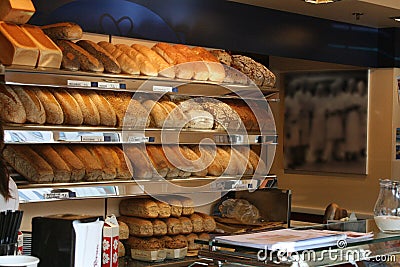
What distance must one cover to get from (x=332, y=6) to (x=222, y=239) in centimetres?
352

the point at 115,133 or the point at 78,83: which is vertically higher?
the point at 78,83

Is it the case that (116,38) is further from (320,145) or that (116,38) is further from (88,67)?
A: (320,145)

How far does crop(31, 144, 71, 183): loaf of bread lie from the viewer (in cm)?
388

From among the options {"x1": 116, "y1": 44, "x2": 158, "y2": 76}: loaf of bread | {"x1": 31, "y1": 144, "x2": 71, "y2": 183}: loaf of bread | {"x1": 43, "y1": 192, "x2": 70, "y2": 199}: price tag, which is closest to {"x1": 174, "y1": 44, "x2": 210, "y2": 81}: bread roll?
{"x1": 116, "y1": 44, "x2": 158, "y2": 76}: loaf of bread

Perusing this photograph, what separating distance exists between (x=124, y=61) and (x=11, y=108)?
79 cm

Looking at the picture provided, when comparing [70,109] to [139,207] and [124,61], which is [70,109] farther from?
[139,207]

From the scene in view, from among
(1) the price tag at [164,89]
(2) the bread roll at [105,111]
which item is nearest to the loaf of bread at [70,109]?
(2) the bread roll at [105,111]

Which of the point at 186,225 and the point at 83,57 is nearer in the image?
the point at 83,57

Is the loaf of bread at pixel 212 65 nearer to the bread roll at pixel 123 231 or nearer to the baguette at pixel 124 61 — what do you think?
the baguette at pixel 124 61

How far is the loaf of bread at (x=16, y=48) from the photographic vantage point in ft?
12.0

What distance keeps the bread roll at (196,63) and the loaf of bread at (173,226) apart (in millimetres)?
903

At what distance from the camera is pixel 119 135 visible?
4.13m

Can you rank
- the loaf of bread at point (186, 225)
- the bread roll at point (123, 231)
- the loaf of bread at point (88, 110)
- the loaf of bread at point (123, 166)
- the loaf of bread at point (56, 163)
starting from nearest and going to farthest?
the loaf of bread at point (56, 163) → the loaf of bread at point (88, 110) → the loaf of bread at point (123, 166) → the bread roll at point (123, 231) → the loaf of bread at point (186, 225)

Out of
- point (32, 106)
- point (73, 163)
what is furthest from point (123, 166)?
point (32, 106)
